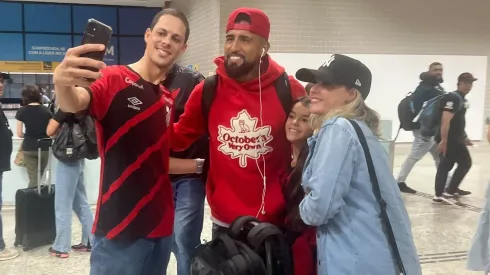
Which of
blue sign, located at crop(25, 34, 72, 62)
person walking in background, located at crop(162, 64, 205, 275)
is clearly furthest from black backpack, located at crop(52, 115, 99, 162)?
blue sign, located at crop(25, 34, 72, 62)

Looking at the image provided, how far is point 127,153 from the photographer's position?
1686 millimetres

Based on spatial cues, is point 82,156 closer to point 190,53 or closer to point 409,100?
point 409,100

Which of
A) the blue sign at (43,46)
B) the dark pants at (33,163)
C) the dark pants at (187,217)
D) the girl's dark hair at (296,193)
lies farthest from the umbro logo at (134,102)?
the blue sign at (43,46)

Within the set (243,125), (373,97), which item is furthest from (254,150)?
(373,97)

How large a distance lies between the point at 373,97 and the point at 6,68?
948 centimetres

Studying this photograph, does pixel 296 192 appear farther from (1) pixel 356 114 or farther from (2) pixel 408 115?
(2) pixel 408 115

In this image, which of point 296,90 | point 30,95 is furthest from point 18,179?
point 296,90

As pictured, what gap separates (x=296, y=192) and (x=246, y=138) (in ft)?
1.02

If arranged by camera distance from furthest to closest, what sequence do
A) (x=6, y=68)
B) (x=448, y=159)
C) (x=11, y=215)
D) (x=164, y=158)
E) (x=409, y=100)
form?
1. (x=6, y=68)
2. (x=409, y=100)
3. (x=448, y=159)
4. (x=11, y=215)
5. (x=164, y=158)

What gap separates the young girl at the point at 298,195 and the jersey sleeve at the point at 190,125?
16.7 inches

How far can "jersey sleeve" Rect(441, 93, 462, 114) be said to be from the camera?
5891 mm

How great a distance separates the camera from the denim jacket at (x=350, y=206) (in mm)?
1642

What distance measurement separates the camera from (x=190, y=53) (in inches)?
389

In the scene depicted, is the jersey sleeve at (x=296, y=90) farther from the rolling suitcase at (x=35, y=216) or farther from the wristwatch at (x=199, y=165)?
the rolling suitcase at (x=35, y=216)
